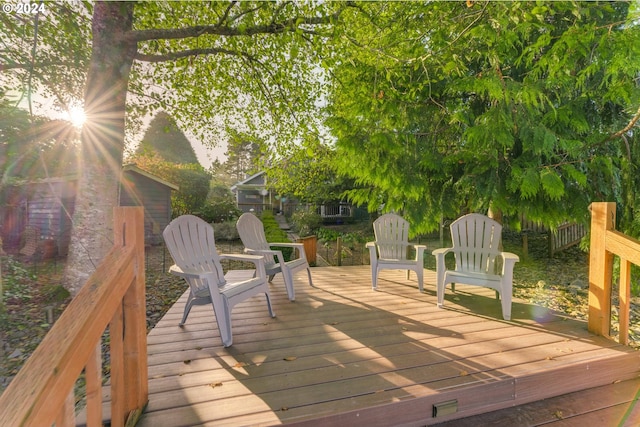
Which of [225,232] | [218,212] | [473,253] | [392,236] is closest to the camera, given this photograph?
[473,253]

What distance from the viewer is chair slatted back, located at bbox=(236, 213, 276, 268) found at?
343 centimetres

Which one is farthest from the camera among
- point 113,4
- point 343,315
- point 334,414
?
point 113,4

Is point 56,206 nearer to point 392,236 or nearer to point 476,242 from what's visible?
point 392,236

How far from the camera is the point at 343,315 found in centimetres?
287

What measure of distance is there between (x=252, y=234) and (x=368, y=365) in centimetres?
214

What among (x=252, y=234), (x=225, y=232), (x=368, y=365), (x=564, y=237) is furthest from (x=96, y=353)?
(x=225, y=232)

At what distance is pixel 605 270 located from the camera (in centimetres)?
228

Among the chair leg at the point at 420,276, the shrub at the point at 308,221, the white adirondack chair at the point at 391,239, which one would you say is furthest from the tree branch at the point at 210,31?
the shrub at the point at 308,221

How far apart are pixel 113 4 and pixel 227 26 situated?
3.98 feet

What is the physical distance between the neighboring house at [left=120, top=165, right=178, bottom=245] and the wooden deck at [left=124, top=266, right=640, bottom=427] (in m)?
7.57

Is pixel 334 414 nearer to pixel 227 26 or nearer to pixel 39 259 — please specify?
pixel 227 26

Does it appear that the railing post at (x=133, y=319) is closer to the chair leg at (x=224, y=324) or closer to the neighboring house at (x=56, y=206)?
the chair leg at (x=224, y=324)

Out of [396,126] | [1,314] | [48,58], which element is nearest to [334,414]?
[396,126]

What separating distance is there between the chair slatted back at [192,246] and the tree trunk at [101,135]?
1.34m
